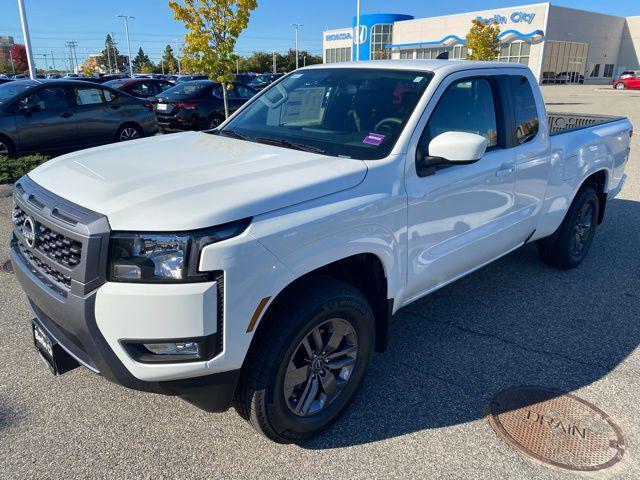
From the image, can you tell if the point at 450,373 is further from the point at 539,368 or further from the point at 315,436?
the point at 315,436

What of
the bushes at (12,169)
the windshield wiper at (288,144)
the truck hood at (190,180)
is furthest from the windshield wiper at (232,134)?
the bushes at (12,169)

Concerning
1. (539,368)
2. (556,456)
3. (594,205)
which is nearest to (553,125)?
(594,205)

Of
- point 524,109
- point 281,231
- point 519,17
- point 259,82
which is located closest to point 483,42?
point 259,82

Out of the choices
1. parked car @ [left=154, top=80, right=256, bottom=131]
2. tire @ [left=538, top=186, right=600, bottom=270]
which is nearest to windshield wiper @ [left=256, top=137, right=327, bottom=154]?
tire @ [left=538, top=186, right=600, bottom=270]

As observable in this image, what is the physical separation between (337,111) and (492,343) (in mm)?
1976

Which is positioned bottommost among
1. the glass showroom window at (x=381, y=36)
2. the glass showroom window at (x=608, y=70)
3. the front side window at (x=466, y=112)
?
the front side window at (x=466, y=112)

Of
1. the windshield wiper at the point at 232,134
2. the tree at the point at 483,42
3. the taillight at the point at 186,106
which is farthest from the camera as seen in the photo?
the tree at the point at 483,42

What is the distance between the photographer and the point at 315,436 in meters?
2.76

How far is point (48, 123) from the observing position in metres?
9.70

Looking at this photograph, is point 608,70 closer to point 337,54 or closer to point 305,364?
point 337,54

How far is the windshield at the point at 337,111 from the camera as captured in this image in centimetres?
305

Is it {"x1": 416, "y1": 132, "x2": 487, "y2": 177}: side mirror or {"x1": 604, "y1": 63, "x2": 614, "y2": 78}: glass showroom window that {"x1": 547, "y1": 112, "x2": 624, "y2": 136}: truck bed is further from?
{"x1": 604, "y1": 63, "x2": 614, "y2": 78}: glass showroom window

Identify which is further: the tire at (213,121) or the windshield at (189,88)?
the windshield at (189,88)

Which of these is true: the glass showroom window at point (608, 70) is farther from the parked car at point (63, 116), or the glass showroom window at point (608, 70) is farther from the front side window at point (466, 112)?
the front side window at point (466, 112)
